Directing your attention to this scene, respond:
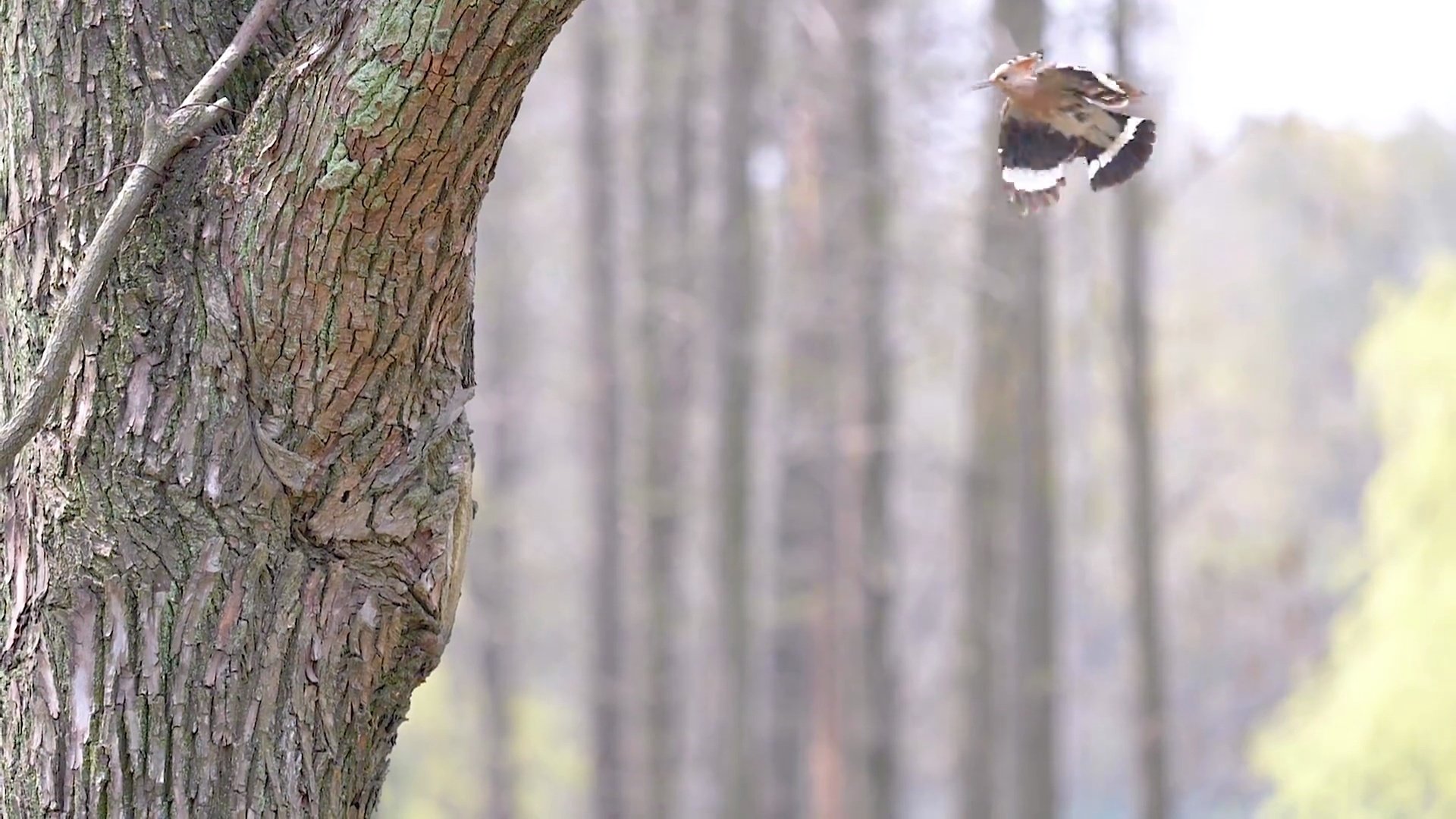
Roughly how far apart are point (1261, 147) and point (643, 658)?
8794mm

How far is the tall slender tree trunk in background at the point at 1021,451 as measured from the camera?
281 inches

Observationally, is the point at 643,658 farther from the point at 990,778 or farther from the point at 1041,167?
the point at 1041,167

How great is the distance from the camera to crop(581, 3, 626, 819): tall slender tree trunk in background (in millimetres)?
11164

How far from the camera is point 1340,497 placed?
27.6 metres

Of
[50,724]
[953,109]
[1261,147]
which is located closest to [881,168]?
[953,109]

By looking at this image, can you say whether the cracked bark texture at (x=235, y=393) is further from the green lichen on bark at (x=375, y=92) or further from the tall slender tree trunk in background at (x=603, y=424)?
the tall slender tree trunk in background at (x=603, y=424)

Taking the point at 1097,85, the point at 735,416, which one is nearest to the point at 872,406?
the point at 735,416

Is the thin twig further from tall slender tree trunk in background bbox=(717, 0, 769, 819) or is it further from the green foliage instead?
the green foliage

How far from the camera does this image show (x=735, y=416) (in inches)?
348

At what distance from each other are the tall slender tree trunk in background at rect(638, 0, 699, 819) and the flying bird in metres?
8.27

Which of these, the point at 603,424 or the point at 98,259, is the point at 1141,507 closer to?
the point at 603,424

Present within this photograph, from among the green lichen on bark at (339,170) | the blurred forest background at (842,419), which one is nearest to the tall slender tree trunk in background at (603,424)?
the blurred forest background at (842,419)

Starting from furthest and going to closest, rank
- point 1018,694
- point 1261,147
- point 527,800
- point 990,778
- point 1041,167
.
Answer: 1. point 527,800
2. point 1261,147
3. point 990,778
4. point 1018,694
5. point 1041,167

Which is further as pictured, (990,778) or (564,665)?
(564,665)
